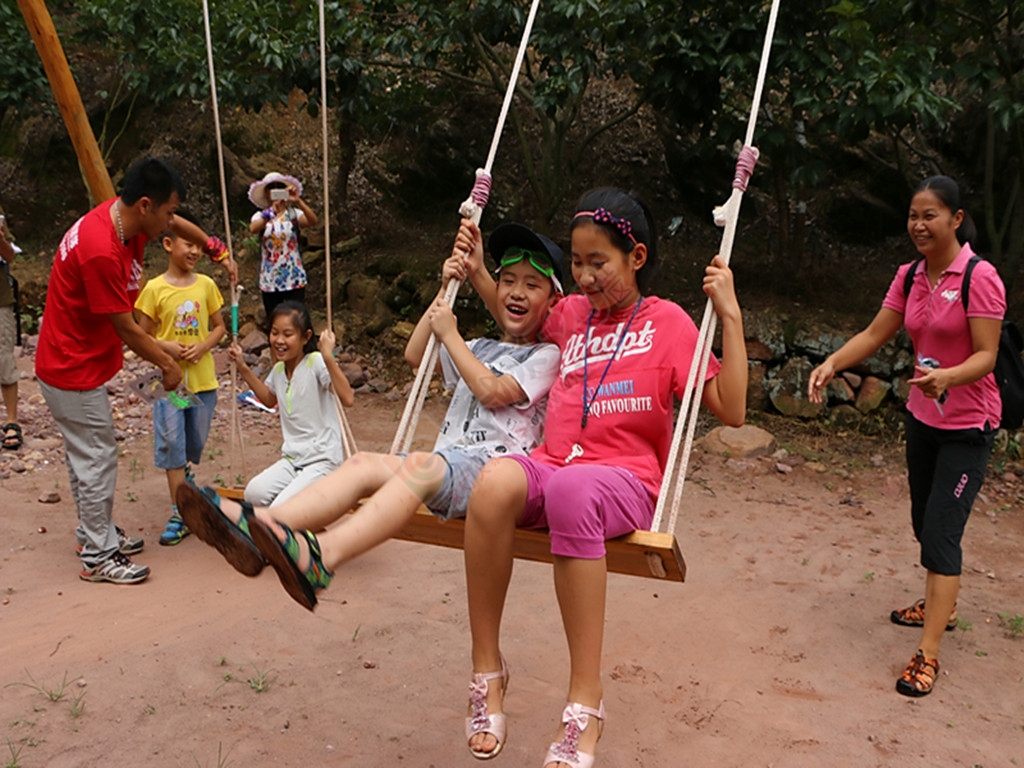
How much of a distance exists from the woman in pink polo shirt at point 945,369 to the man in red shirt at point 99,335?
2473 mm

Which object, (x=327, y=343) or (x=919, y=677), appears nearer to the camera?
→ (x=919, y=677)

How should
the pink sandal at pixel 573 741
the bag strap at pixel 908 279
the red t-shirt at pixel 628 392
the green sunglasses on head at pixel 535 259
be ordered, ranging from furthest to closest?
the bag strap at pixel 908 279 < the green sunglasses on head at pixel 535 259 < the red t-shirt at pixel 628 392 < the pink sandal at pixel 573 741

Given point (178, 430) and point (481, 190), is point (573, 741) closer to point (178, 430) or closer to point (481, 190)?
point (481, 190)

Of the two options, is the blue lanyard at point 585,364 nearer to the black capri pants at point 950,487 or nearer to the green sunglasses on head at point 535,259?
the green sunglasses on head at point 535,259

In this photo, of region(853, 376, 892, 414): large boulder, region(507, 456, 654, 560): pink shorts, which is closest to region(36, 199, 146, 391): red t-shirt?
region(507, 456, 654, 560): pink shorts

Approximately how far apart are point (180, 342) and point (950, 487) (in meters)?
3.22

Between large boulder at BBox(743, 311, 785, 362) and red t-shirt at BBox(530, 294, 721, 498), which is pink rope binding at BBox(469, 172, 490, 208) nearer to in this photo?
red t-shirt at BBox(530, 294, 721, 498)

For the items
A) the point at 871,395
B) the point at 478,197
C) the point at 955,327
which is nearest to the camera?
the point at 478,197

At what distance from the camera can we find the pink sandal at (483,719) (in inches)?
81.0

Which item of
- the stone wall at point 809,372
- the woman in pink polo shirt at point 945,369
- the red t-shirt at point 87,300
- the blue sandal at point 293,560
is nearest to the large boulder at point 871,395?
the stone wall at point 809,372

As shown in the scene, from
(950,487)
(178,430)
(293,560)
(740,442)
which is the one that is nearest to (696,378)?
(293,560)

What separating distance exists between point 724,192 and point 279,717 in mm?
6194

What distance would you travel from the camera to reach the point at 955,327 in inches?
112

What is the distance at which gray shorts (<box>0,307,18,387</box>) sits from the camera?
5.18 metres
